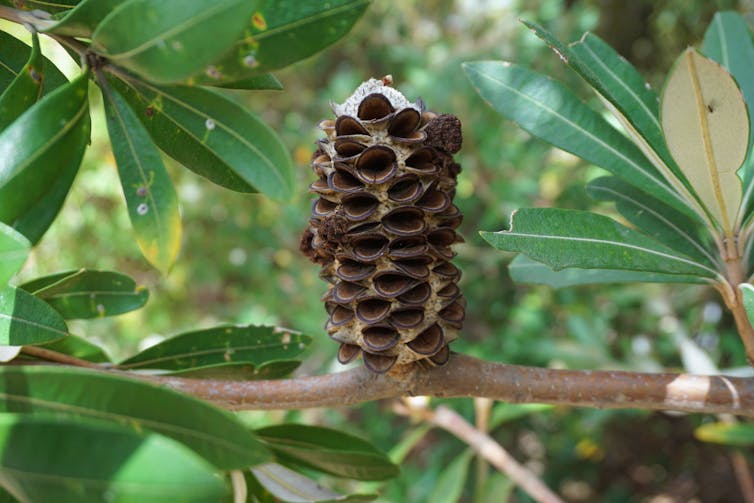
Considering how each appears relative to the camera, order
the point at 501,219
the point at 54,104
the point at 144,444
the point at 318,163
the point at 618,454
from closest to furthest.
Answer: the point at 144,444
the point at 54,104
the point at 318,163
the point at 501,219
the point at 618,454

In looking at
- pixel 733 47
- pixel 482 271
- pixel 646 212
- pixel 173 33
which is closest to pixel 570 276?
pixel 646 212

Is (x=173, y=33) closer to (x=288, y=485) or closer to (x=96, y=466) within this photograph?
Answer: (x=96, y=466)

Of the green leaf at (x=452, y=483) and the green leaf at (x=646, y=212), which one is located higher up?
the green leaf at (x=646, y=212)

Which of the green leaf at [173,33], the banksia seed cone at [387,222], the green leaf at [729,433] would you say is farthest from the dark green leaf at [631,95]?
the green leaf at [729,433]

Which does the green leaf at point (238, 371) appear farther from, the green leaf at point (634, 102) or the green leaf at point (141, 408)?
the green leaf at point (634, 102)

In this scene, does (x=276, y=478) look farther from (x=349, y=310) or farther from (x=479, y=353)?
(x=479, y=353)

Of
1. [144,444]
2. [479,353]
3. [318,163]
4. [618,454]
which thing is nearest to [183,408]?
[144,444]
